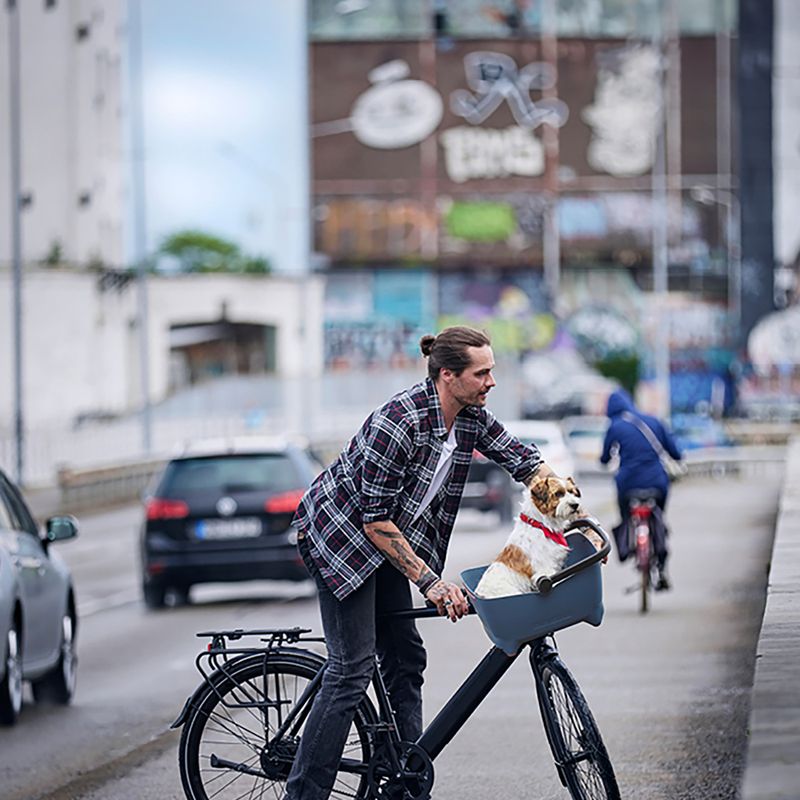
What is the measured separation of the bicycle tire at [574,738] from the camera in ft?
20.6

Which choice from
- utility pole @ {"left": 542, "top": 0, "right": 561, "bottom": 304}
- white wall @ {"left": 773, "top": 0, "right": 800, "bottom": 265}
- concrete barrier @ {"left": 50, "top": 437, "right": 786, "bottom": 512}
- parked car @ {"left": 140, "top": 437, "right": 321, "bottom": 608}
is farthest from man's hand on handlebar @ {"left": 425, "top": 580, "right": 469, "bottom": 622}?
utility pole @ {"left": 542, "top": 0, "right": 561, "bottom": 304}

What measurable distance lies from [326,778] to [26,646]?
514 cm

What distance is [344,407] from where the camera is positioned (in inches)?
2490

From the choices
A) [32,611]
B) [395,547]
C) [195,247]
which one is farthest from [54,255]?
[195,247]

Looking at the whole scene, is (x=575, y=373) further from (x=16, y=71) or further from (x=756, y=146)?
(x=16, y=71)

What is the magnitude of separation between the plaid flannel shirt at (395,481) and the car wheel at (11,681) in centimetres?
469

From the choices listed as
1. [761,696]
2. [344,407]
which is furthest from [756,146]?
[761,696]

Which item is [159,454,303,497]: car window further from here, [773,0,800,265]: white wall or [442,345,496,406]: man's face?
[773,0,800,265]: white wall

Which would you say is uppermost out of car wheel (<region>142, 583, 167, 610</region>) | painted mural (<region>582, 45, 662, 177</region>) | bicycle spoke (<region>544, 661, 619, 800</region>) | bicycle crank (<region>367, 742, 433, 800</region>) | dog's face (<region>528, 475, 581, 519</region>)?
painted mural (<region>582, 45, 662, 177</region>)

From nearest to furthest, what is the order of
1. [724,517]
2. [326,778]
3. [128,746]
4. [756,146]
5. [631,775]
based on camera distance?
[326,778], [631,775], [128,746], [724,517], [756,146]

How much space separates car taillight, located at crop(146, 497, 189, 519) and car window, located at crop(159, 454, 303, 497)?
3.9 inches

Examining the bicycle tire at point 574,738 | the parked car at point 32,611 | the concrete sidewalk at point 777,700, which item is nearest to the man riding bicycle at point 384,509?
the bicycle tire at point 574,738

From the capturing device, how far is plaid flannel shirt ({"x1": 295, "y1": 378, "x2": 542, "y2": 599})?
21.1 ft

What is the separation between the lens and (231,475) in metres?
19.1
